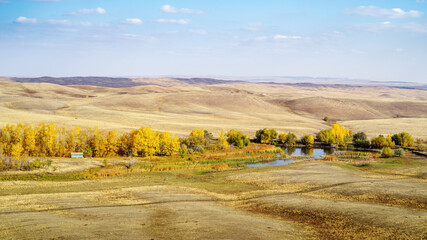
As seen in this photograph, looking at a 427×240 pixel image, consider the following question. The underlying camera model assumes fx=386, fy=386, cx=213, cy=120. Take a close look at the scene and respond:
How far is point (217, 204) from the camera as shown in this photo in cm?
2923

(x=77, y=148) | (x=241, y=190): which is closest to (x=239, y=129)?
(x=77, y=148)

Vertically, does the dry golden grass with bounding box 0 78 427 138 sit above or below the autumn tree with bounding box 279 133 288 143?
above

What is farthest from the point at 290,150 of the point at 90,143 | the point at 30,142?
the point at 30,142

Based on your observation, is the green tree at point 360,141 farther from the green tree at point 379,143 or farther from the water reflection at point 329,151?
the water reflection at point 329,151

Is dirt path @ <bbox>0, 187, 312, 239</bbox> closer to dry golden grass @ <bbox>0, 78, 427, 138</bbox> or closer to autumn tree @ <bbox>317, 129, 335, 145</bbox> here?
dry golden grass @ <bbox>0, 78, 427, 138</bbox>

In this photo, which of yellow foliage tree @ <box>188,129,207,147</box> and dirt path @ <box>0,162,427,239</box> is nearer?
dirt path @ <box>0,162,427,239</box>

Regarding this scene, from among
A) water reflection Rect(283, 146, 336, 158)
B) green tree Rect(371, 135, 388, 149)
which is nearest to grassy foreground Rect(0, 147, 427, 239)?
water reflection Rect(283, 146, 336, 158)

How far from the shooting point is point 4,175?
41.5 metres

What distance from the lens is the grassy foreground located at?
66.4ft

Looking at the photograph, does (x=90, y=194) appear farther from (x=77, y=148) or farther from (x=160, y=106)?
(x=160, y=106)

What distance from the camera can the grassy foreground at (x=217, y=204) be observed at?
20.2 meters

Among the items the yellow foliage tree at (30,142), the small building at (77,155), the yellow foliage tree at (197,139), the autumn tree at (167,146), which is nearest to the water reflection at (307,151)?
the yellow foliage tree at (197,139)

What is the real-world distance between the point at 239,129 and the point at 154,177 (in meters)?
59.4

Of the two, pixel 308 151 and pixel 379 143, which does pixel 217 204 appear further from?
pixel 379 143
